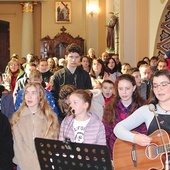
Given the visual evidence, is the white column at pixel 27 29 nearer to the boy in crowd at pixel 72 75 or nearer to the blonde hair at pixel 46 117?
the boy in crowd at pixel 72 75

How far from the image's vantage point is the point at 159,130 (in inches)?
117

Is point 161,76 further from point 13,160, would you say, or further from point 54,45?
point 54,45

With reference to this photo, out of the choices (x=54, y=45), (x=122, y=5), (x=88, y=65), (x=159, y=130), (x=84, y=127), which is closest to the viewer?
(x=159, y=130)

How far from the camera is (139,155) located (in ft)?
10.2

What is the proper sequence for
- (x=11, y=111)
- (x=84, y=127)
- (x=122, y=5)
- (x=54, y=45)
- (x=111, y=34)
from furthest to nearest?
(x=54, y=45), (x=111, y=34), (x=122, y=5), (x=11, y=111), (x=84, y=127)

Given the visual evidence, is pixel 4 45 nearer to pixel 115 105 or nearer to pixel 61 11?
pixel 61 11

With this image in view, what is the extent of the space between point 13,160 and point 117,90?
1.14m

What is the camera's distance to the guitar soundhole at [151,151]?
9.79 ft

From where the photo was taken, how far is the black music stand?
104 inches

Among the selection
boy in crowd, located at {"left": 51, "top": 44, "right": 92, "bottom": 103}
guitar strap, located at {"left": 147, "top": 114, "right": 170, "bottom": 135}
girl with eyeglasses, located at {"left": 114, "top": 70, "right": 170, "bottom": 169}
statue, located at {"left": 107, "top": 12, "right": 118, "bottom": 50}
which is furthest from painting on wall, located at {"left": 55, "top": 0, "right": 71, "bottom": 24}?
guitar strap, located at {"left": 147, "top": 114, "right": 170, "bottom": 135}

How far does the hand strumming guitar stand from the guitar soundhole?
4 cm

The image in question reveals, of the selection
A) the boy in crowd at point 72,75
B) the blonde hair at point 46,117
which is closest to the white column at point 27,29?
the boy in crowd at point 72,75

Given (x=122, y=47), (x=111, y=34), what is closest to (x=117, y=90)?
(x=122, y=47)

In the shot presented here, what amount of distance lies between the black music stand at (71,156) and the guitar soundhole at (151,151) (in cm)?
47
